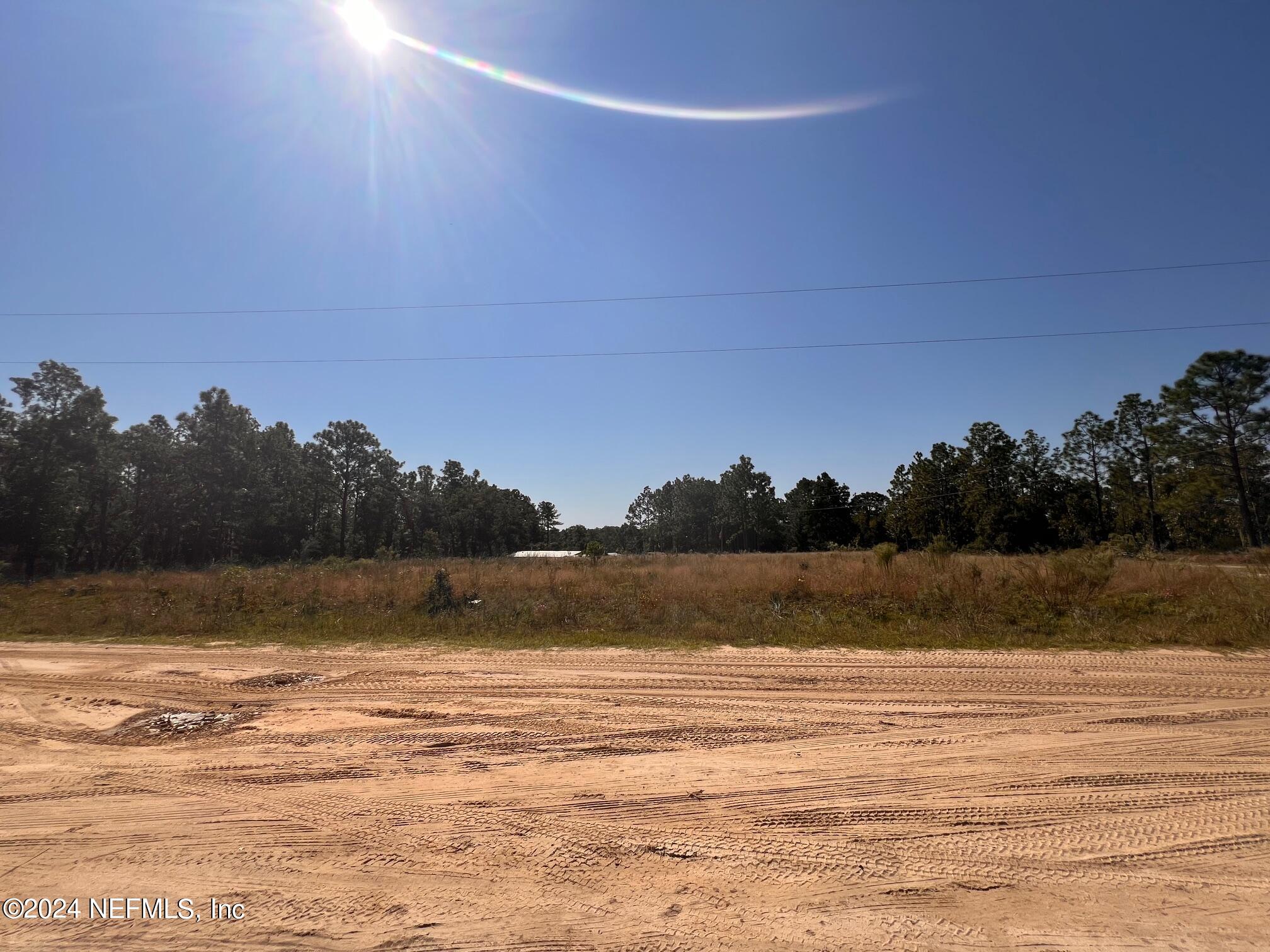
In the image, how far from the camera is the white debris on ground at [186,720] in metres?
6.23

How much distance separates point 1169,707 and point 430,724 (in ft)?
25.9

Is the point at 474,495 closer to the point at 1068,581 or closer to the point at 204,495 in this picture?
the point at 204,495

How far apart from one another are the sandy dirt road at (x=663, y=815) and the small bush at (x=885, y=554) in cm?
885

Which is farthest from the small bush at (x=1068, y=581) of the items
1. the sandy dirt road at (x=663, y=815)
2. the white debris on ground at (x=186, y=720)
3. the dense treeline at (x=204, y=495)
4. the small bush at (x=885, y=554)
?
the dense treeline at (x=204, y=495)

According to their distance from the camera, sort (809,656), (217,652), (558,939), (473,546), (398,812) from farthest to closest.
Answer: (473,546), (217,652), (809,656), (398,812), (558,939)

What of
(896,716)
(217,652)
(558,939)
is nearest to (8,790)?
(558,939)

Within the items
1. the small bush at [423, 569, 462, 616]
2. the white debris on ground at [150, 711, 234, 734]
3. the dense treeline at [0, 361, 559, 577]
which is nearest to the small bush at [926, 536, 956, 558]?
the small bush at [423, 569, 462, 616]

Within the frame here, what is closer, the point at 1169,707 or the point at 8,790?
the point at 8,790

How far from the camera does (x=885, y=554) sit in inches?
660

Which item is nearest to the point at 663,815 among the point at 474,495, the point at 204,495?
the point at 204,495

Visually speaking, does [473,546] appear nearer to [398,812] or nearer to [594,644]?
[594,644]

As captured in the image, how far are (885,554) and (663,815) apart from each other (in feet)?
48.0

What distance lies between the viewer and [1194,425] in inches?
1519

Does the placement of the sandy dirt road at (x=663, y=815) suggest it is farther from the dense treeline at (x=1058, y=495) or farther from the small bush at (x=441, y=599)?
the dense treeline at (x=1058, y=495)
